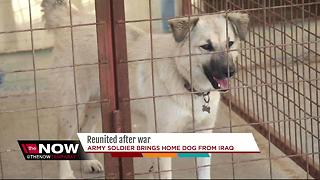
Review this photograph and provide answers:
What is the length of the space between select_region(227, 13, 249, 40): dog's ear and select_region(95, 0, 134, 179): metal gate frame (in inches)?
27.0

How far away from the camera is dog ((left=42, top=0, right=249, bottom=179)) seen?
383 cm

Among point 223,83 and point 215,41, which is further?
point 223,83

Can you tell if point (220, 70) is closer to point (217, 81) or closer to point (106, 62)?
point (217, 81)

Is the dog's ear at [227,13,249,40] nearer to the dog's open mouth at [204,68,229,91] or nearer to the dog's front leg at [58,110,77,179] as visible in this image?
the dog's open mouth at [204,68,229,91]

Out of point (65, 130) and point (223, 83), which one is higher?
point (223, 83)

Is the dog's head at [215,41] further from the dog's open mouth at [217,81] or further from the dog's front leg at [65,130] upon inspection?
the dog's front leg at [65,130]

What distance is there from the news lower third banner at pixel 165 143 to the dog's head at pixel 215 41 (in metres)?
0.39

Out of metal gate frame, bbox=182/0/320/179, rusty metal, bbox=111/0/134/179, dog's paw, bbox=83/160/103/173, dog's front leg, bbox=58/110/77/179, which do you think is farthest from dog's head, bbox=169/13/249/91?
dog's paw, bbox=83/160/103/173

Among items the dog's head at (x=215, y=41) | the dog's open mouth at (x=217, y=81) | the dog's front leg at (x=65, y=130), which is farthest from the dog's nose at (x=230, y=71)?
the dog's front leg at (x=65, y=130)

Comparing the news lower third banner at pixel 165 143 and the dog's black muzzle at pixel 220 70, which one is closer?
the news lower third banner at pixel 165 143

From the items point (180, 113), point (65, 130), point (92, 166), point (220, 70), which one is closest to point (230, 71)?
point (220, 70)

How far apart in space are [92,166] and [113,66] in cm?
141

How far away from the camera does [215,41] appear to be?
387cm

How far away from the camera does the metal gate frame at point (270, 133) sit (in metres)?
3.76
